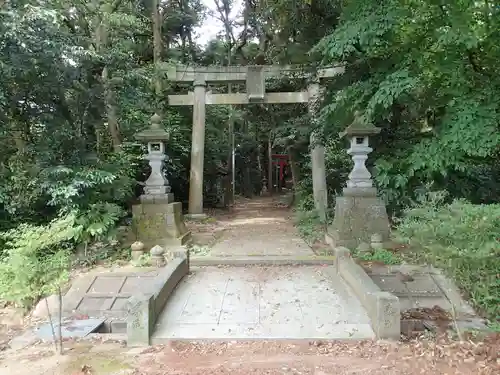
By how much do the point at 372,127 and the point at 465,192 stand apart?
2.67 meters

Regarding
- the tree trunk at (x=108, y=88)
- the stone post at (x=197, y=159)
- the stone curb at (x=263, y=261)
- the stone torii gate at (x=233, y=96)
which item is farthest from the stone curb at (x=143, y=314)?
the stone post at (x=197, y=159)

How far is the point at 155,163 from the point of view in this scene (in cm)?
839

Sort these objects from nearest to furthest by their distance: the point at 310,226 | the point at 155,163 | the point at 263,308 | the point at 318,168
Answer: the point at 263,308
the point at 155,163
the point at 310,226
the point at 318,168

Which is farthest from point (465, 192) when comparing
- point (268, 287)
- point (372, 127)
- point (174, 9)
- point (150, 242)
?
point (174, 9)

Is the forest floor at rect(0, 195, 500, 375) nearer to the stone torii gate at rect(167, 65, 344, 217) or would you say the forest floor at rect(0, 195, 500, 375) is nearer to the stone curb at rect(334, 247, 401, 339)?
the stone curb at rect(334, 247, 401, 339)

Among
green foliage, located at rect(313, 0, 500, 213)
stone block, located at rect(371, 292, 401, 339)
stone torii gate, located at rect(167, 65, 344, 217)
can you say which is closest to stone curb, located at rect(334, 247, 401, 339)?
stone block, located at rect(371, 292, 401, 339)

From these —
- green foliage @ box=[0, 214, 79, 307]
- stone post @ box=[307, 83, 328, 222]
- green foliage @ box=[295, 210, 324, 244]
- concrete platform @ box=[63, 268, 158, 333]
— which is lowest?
concrete platform @ box=[63, 268, 158, 333]

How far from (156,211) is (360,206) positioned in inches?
161

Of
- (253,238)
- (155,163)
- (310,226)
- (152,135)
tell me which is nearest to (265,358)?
(155,163)

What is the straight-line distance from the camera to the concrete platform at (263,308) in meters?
4.17

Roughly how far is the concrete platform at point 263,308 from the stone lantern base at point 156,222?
1.79 metres

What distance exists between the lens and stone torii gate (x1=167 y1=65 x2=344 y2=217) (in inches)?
474

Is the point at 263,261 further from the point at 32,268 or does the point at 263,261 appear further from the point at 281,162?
the point at 281,162

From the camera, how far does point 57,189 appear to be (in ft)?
21.8
